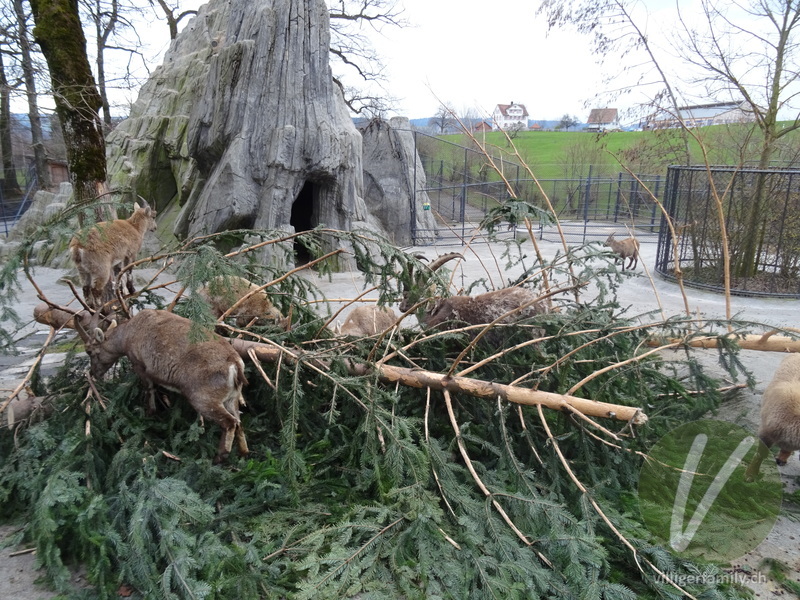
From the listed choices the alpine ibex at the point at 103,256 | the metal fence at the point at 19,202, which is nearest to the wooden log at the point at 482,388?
the alpine ibex at the point at 103,256

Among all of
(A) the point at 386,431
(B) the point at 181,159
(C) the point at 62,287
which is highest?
(B) the point at 181,159

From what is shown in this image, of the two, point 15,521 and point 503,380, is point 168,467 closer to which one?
point 15,521

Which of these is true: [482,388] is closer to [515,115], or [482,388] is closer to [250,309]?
[250,309]

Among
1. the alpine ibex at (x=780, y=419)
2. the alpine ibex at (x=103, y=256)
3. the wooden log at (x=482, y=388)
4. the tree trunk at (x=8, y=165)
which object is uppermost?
the tree trunk at (x=8, y=165)

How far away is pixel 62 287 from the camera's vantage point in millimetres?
11414

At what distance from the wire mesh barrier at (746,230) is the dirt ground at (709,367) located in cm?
Answer: 75

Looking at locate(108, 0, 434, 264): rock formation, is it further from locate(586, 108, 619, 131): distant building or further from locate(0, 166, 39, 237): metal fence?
locate(0, 166, 39, 237): metal fence

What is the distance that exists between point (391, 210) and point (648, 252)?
8571mm

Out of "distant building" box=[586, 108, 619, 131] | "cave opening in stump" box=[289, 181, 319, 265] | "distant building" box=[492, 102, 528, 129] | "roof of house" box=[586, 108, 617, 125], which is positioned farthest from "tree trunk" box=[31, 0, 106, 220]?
"cave opening in stump" box=[289, 181, 319, 265]

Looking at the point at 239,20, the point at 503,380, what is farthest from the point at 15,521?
the point at 239,20

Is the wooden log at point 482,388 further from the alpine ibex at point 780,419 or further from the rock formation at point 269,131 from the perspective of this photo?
the rock formation at point 269,131

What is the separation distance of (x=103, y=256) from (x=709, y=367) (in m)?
6.08

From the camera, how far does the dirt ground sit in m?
2.88

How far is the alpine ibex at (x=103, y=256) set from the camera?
4.62m
